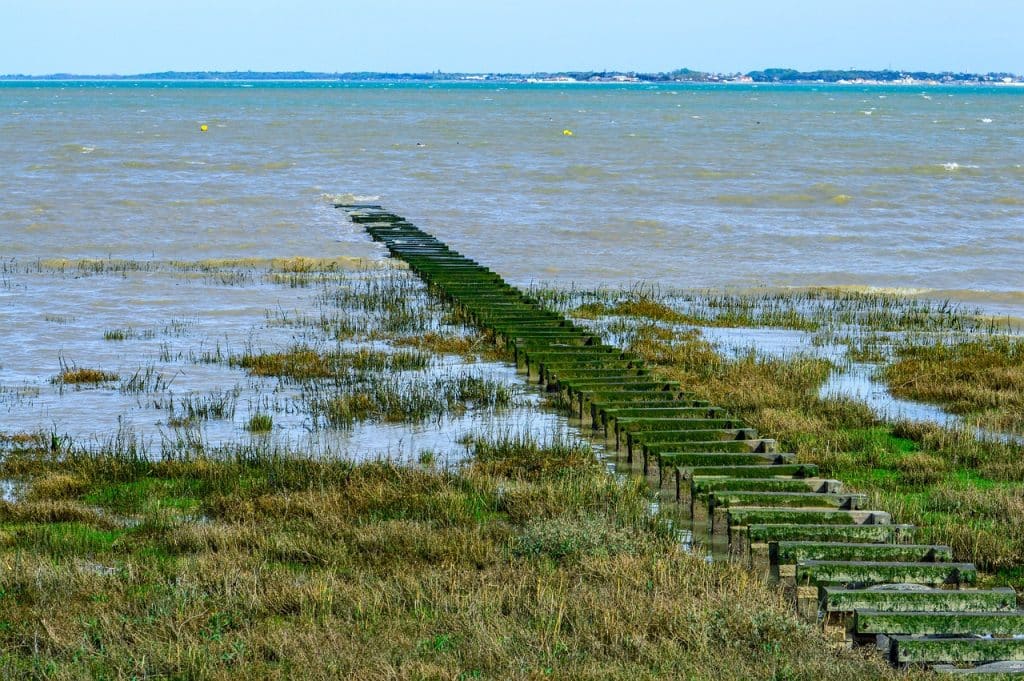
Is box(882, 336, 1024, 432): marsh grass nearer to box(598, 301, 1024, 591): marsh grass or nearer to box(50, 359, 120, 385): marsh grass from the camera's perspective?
box(598, 301, 1024, 591): marsh grass

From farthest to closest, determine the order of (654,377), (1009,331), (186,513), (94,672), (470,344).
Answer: (1009,331)
(470,344)
(654,377)
(186,513)
(94,672)

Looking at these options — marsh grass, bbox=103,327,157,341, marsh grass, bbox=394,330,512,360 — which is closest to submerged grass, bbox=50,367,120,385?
marsh grass, bbox=103,327,157,341

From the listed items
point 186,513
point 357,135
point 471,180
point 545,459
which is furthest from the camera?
point 357,135

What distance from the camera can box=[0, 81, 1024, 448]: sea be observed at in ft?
77.4

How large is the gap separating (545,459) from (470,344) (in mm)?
6231

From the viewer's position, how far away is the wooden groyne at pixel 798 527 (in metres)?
7.58

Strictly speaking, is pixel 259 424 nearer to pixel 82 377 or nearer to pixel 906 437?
pixel 82 377

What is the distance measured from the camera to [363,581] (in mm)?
8344

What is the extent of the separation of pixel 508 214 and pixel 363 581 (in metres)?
32.2

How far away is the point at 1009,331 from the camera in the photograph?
66.5 ft

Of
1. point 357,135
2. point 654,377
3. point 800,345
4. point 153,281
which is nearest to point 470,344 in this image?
point 654,377

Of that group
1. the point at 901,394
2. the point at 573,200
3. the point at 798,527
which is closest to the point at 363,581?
the point at 798,527

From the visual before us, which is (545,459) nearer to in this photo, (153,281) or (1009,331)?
(1009,331)

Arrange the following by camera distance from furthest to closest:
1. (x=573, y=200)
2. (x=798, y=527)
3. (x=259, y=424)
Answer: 1. (x=573, y=200)
2. (x=259, y=424)
3. (x=798, y=527)
